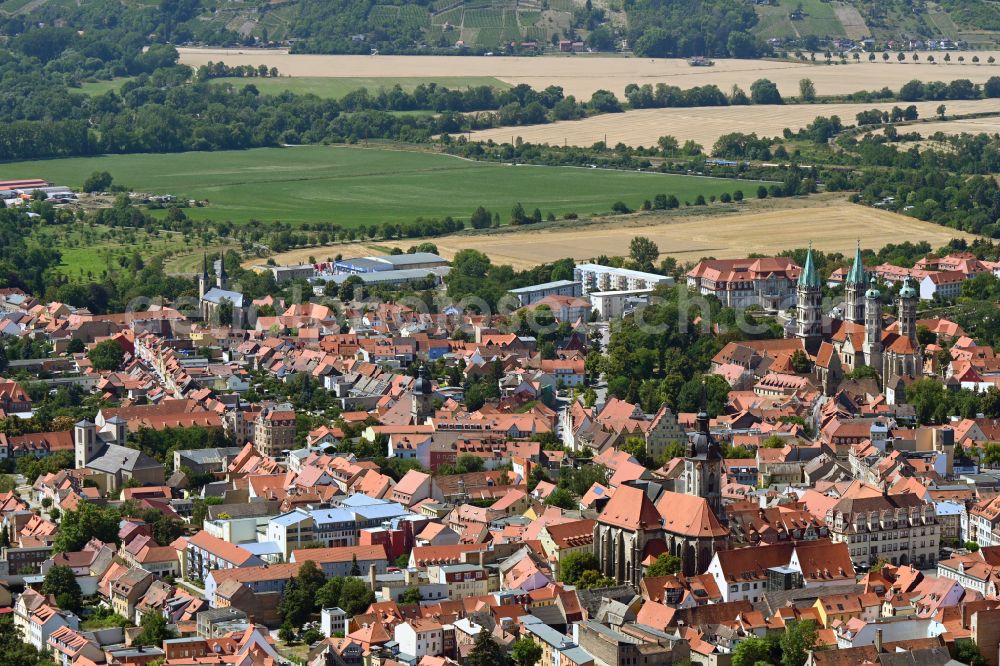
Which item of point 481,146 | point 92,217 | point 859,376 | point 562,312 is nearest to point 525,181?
point 481,146

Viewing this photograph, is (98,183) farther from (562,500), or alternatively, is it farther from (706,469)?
(706,469)

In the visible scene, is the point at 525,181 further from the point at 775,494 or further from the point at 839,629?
the point at 839,629

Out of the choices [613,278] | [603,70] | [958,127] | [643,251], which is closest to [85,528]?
[613,278]

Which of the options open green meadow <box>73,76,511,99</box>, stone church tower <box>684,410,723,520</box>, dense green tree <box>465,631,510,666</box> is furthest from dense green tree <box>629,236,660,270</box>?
open green meadow <box>73,76,511,99</box>

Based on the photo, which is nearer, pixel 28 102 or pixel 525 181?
pixel 525 181

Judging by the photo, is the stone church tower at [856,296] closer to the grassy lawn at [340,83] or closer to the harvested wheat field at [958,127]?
the harvested wheat field at [958,127]

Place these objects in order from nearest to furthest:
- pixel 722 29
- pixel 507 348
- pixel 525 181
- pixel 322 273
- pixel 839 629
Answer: pixel 839 629
pixel 507 348
pixel 322 273
pixel 525 181
pixel 722 29

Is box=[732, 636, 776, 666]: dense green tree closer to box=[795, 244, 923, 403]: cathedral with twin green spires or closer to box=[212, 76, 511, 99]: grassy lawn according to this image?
box=[795, 244, 923, 403]: cathedral with twin green spires

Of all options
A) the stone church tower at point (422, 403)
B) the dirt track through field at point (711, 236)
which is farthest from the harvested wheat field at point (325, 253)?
the stone church tower at point (422, 403)
